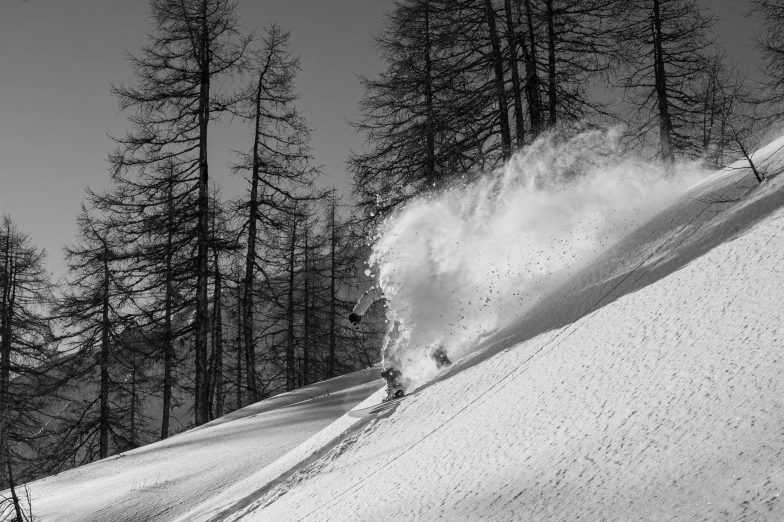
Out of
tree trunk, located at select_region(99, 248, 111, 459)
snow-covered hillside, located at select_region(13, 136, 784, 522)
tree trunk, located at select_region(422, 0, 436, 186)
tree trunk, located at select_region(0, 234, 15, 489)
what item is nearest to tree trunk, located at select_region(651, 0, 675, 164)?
tree trunk, located at select_region(422, 0, 436, 186)

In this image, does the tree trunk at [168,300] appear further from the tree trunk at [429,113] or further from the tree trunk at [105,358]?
the tree trunk at [429,113]

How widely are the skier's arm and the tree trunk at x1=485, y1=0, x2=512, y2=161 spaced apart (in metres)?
9.00

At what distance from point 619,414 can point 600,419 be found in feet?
0.35

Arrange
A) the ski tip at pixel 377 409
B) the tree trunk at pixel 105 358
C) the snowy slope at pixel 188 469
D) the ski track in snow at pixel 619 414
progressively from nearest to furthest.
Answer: the ski track in snow at pixel 619 414, the ski tip at pixel 377 409, the snowy slope at pixel 188 469, the tree trunk at pixel 105 358

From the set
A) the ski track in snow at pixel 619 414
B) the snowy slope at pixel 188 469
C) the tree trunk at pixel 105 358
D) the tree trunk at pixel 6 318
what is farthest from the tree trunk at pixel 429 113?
the tree trunk at pixel 6 318

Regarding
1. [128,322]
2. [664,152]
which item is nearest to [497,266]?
[664,152]

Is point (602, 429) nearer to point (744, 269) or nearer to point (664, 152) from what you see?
point (744, 269)

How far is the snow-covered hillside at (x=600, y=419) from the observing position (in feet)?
9.59

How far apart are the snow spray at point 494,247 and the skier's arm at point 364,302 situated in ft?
0.93

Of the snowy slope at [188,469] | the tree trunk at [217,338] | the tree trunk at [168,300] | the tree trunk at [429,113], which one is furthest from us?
the tree trunk at [217,338]

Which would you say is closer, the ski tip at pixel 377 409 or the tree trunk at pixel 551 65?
the ski tip at pixel 377 409

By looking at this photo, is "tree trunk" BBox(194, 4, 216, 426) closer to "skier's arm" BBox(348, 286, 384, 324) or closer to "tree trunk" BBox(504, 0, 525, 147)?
"tree trunk" BBox(504, 0, 525, 147)

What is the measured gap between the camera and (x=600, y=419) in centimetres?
364

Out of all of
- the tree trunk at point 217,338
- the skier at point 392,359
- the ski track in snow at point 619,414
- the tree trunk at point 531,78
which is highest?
the tree trunk at point 531,78
